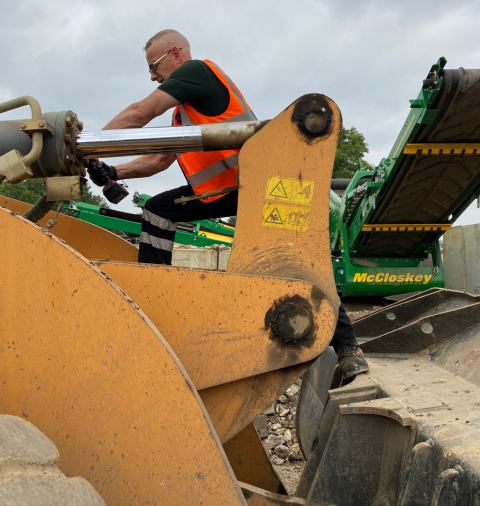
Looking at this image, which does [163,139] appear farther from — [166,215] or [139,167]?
[139,167]

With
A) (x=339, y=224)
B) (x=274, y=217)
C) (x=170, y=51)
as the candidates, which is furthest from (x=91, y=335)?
(x=339, y=224)

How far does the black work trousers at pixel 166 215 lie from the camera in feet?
8.71

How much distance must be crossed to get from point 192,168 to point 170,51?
0.71 meters

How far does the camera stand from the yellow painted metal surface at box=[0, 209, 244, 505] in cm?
123

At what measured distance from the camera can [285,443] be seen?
3846 millimetres

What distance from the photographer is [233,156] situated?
97.7 inches

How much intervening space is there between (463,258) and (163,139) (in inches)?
362

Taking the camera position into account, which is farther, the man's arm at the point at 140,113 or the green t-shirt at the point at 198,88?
the green t-shirt at the point at 198,88

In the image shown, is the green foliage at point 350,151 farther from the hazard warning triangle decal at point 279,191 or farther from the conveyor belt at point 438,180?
the hazard warning triangle decal at point 279,191

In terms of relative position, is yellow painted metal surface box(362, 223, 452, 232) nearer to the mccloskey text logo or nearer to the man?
the mccloskey text logo

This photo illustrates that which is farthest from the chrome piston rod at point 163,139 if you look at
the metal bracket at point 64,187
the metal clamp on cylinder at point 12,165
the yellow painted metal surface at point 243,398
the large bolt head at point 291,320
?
the yellow painted metal surface at point 243,398

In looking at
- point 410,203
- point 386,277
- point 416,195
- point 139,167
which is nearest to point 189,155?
point 139,167

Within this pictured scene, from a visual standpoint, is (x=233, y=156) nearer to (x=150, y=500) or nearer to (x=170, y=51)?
(x=170, y=51)

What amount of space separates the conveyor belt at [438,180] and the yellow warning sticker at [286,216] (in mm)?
4645
